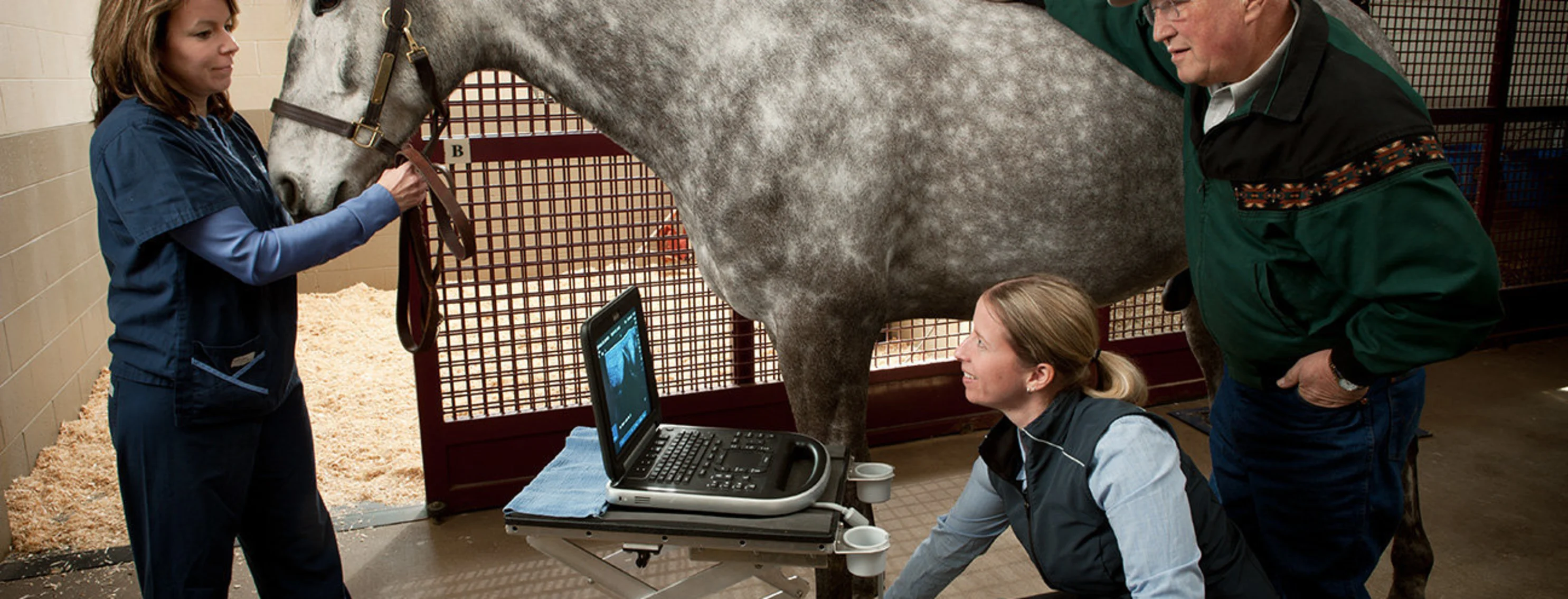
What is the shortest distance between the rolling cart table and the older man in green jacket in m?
0.74

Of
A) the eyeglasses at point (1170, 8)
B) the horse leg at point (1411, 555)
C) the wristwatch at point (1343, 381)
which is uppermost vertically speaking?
the eyeglasses at point (1170, 8)

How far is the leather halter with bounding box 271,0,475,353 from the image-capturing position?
5.58 feet

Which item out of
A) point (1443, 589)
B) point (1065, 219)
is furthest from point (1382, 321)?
point (1443, 589)

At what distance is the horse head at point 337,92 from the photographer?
169 centimetres

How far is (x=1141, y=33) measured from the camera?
196cm

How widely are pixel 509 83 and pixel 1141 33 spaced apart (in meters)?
1.68

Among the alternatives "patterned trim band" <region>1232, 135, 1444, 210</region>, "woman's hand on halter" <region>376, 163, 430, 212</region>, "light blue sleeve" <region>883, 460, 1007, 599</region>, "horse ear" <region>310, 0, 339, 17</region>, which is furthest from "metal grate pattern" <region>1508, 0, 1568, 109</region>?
"horse ear" <region>310, 0, 339, 17</region>

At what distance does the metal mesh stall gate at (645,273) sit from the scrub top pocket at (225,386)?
758 mm

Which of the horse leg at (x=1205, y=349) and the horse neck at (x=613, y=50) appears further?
the horse leg at (x=1205, y=349)

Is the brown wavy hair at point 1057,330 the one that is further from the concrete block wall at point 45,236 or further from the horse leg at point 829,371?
the concrete block wall at point 45,236

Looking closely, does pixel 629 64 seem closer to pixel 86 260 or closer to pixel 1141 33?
pixel 1141 33

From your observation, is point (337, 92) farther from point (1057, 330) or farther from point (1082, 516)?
point (1082, 516)

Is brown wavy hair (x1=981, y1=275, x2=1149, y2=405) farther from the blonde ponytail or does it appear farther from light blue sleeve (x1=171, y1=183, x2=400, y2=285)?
light blue sleeve (x1=171, y1=183, x2=400, y2=285)

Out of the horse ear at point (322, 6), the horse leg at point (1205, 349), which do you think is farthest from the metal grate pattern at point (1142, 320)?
the horse ear at point (322, 6)
